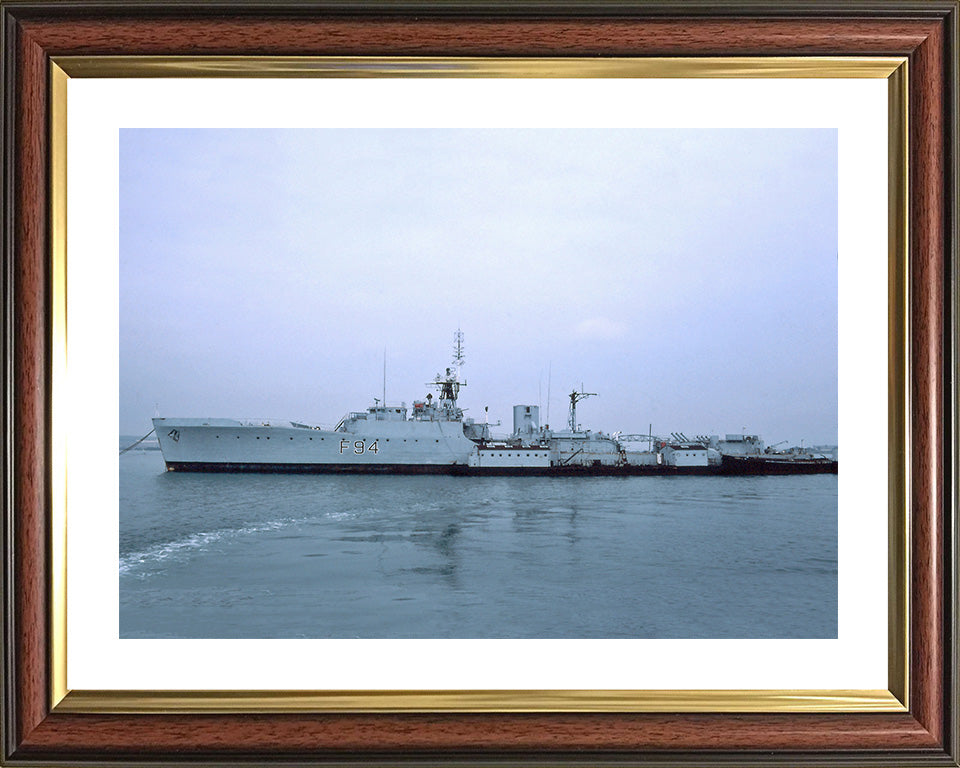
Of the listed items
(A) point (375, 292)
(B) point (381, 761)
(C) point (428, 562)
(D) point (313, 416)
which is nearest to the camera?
(B) point (381, 761)

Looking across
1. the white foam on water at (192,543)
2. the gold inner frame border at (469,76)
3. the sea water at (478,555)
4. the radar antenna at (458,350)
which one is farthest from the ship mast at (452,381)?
the gold inner frame border at (469,76)

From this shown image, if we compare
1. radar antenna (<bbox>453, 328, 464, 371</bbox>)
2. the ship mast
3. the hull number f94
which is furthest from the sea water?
radar antenna (<bbox>453, 328, 464, 371</bbox>)

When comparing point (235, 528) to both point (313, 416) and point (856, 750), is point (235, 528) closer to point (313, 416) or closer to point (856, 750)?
point (313, 416)

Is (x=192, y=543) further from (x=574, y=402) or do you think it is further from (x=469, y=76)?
(x=469, y=76)

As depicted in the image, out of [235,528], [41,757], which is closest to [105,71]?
[41,757]

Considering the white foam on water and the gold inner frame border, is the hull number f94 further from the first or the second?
the gold inner frame border

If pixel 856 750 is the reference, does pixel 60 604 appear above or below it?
above

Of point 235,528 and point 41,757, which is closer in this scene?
point 41,757
